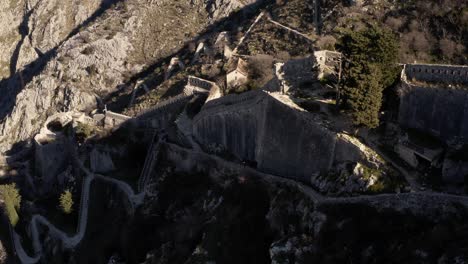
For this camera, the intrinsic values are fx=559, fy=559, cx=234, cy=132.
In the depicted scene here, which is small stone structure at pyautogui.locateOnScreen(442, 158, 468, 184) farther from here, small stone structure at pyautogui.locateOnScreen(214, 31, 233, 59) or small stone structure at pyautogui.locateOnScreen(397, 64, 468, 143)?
small stone structure at pyautogui.locateOnScreen(214, 31, 233, 59)

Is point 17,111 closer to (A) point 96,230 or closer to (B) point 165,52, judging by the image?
(B) point 165,52

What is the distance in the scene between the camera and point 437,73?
35406 millimetres

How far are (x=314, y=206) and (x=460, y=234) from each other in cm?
947

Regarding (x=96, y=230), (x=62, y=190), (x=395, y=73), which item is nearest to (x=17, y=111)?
(x=62, y=190)

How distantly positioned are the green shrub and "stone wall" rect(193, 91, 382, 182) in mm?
25229

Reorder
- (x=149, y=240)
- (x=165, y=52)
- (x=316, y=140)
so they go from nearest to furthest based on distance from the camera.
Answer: (x=316, y=140)
(x=149, y=240)
(x=165, y=52)

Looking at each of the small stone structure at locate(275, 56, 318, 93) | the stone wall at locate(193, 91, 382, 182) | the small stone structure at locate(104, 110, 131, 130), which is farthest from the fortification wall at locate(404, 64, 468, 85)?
the small stone structure at locate(104, 110, 131, 130)

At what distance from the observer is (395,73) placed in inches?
1455

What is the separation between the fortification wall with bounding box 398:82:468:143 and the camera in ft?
110

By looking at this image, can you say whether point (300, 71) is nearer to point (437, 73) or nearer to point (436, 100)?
point (437, 73)

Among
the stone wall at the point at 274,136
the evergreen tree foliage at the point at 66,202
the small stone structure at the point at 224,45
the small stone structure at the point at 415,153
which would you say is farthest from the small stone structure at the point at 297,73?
the evergreen tree foliage at the point at 66,202

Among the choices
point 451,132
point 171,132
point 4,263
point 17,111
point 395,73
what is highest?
point 395,73

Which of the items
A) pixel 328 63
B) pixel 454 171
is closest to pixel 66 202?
pixel 328 63

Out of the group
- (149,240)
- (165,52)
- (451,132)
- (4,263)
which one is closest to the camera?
(451,132)
